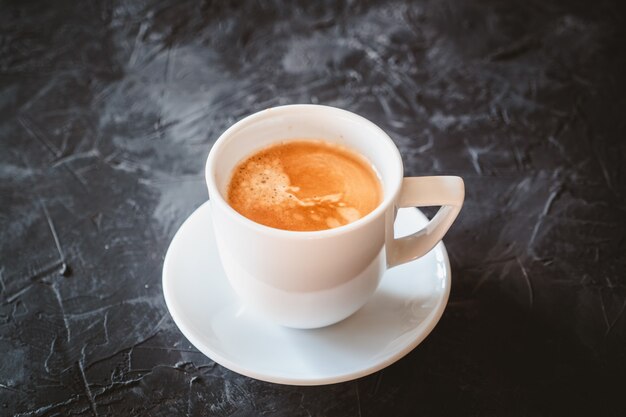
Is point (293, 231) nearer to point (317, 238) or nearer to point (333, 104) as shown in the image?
point (317, 238)

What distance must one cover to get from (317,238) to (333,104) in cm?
62

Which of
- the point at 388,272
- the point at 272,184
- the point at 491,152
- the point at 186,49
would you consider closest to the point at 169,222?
the point at 272,184

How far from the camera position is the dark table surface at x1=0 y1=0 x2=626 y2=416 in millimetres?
841

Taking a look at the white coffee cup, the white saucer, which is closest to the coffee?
the white coffee cup

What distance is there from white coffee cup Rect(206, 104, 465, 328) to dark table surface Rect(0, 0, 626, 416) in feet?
0.41

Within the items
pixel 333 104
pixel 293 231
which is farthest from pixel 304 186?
pixel 333 104

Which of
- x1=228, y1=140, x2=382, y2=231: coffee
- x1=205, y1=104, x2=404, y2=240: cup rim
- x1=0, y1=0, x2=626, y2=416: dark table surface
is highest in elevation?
x1=205, y1=104, x2=404, y2=240: cup rim

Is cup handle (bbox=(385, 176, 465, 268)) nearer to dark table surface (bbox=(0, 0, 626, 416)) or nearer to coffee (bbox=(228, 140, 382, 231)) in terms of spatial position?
coffee (bbox=(228, 140, 382, 231))

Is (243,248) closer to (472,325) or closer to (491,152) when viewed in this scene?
(472,325)

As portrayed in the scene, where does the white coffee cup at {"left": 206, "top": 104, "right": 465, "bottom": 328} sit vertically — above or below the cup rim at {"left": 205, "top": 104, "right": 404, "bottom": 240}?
below

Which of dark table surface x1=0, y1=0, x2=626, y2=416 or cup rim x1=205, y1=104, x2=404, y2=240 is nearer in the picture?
cup rim x1=205, y1=104, x2=404, y2=240

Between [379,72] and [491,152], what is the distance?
12.1 inches

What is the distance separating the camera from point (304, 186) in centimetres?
87

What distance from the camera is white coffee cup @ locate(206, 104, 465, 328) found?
73 cm
